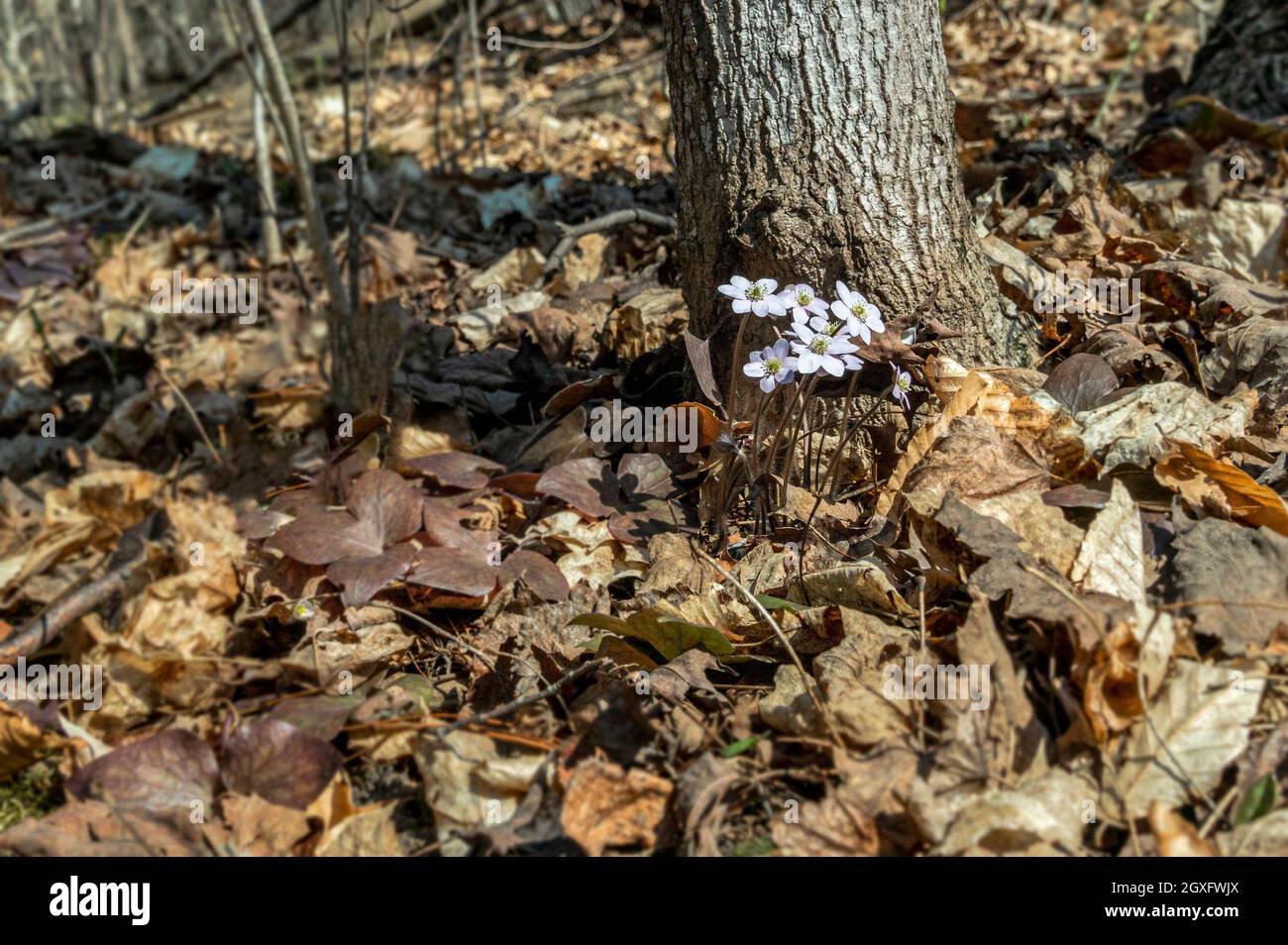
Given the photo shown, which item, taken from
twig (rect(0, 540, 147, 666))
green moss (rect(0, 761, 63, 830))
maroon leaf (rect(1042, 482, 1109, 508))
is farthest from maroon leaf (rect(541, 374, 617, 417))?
green moss (rect(0, 761, 63, 830))

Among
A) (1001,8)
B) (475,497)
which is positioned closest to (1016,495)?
(475,497)

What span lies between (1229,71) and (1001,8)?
2407 mm

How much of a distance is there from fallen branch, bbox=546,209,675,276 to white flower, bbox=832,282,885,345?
4.78 ft

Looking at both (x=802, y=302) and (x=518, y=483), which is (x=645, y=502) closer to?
(x=518, y=483)

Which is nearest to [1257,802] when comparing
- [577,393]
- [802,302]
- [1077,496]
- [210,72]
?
[1077,496]

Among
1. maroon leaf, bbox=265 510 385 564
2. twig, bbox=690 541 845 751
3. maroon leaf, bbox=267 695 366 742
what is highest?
maroon leaf, bbox=265 510 385 564

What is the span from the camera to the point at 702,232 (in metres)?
2.29

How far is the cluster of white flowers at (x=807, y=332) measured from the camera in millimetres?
1843

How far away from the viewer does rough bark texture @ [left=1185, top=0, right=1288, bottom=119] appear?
12.7ft

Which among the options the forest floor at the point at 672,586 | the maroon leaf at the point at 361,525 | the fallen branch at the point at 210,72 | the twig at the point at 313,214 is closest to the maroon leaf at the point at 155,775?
the forest floor at the point at 672,586

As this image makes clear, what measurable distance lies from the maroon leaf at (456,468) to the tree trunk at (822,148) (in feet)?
2.12

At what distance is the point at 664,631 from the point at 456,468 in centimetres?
80

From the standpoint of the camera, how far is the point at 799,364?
182cm

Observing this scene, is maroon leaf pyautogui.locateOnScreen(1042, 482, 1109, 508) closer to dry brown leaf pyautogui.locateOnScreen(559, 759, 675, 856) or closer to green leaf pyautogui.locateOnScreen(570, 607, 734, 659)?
green leaf pyautogui.locateOnScreen(570, 607, 734, 659)
